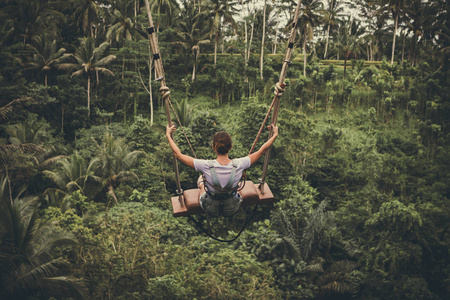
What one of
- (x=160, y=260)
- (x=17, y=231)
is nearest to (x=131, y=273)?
(x=160, y=260)

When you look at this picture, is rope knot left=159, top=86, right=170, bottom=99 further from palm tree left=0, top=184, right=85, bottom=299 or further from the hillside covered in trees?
palm tree left=0, top=184, right=85, bottom=299

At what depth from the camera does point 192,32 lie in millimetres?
25375

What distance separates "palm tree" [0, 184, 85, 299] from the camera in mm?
9125

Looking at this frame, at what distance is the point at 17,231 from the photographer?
941cm

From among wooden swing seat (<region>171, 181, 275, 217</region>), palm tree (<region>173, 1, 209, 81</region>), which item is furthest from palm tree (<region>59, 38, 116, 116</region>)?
wooden swing seat (<region>171, 181, 275, 217</region>)

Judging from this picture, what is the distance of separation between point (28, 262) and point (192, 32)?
1902cm

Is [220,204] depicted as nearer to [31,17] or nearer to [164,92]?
[164,92]

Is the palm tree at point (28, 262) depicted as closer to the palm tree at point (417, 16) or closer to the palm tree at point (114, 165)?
the palm tree at point (114, 165)

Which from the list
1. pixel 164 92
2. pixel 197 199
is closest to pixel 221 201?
pixel 197 199

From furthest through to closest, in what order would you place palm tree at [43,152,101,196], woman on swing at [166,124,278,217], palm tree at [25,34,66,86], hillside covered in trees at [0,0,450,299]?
palm tree at [25,34,66,86]
palm tree at [43,152,101,196]
hillside covered in trees at [0,0,450,299]
woman on swing at [166,124,278,217]

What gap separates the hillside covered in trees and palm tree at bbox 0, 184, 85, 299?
34mm

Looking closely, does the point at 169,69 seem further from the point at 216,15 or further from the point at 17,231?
the point at 17,231

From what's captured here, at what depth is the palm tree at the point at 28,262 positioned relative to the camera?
359 inches

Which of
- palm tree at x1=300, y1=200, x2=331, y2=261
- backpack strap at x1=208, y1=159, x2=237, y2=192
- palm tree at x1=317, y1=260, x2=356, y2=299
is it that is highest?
backpack strap at x1=208, y1=159, x2=237, y2=192
